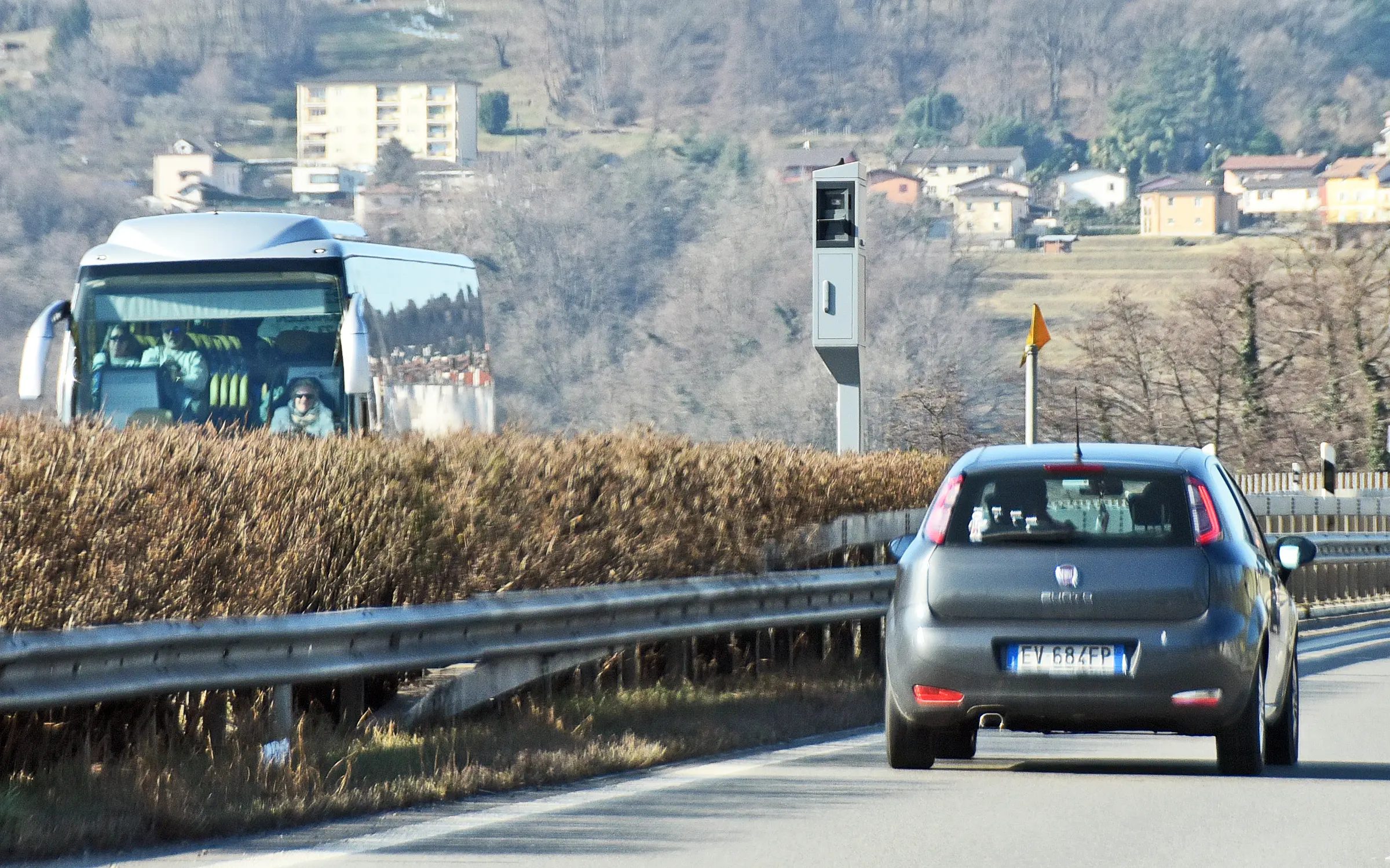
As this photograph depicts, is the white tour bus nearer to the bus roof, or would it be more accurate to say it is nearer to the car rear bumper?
the bus roof

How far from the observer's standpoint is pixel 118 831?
23.4 ft

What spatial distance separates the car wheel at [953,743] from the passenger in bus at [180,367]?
11.2 meters

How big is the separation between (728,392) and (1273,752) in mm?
117090

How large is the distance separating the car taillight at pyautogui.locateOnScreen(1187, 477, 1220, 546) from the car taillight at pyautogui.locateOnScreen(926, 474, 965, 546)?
960mm

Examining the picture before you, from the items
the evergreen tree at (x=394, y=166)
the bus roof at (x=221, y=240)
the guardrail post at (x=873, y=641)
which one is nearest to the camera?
the guardrail post at (x=873, y=641)

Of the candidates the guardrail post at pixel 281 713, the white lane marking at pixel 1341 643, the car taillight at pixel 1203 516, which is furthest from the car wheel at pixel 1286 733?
the white lane marking at pixel 1341 643

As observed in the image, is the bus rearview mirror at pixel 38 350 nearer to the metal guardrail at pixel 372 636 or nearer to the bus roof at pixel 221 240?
the bus roof at pixel 221 240

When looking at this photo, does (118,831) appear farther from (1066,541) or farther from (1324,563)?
(1324,563)

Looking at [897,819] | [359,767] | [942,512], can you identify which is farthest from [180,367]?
[897,819]

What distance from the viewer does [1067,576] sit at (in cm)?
891

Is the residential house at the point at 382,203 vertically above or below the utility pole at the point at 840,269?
above

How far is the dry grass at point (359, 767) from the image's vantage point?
23.9 ft

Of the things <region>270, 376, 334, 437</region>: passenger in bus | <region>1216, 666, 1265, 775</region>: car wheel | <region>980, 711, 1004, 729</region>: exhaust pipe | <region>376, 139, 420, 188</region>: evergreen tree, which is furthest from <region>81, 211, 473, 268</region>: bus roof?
<region>376, 139, 420, 188</region>: evergreen tree

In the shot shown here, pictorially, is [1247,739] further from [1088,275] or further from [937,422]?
[1088,275]
